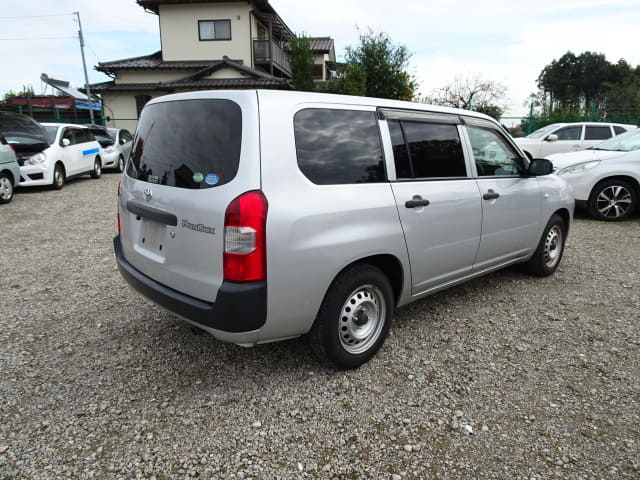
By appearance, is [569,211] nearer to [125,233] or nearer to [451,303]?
[451,303]

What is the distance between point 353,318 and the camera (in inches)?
114

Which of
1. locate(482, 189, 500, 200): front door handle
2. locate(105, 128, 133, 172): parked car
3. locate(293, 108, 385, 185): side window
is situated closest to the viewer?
locate(293, 108, 385, 185): side window

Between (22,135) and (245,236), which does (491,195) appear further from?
(22,135)

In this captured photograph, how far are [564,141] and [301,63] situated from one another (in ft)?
65.3

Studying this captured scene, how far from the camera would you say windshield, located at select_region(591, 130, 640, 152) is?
7.93 m

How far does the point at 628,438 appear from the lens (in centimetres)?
239

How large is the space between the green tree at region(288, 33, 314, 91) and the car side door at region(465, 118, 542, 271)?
86.4ft

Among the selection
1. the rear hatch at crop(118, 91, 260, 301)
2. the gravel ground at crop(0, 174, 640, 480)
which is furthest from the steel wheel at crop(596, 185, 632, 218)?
the rear hatch at crop(118, 91, 260, 301)

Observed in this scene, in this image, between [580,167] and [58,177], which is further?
[58,177]

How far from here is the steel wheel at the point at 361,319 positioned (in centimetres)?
288

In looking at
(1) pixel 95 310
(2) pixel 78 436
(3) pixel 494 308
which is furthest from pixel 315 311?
(1) pixel 95 310

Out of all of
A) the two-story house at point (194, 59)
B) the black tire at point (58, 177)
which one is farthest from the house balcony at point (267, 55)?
the black tire at point (58, 177)

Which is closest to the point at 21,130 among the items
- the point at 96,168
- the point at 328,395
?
the point at 96,168

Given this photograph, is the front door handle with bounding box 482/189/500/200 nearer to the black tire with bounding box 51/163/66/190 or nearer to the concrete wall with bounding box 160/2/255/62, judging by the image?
the black tire with bounding box 51/163/66/190
